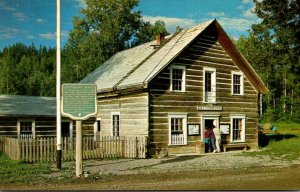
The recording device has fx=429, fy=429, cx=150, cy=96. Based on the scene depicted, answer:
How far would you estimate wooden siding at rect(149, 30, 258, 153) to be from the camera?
74.9ft

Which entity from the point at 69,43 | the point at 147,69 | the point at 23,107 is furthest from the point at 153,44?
the point at 69,43

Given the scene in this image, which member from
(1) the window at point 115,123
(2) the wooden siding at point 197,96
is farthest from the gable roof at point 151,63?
(1) the window at point 115,123

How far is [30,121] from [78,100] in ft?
44.4

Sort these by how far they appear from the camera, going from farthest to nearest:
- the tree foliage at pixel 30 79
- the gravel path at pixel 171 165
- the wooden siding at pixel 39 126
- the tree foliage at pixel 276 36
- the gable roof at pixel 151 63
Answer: the tree foliage at pixel 30 79 < the tree foliage at pixel 276 36 < the wooden siding at pixel 39 126 < the gable roof at pixel 151 63 < the gravel path at pixel 171 165

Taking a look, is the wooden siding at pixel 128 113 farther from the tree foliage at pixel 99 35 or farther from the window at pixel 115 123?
the tree foliage at pixel 99 35

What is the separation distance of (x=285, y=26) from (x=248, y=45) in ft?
25.0

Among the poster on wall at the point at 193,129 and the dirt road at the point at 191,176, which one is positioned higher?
the poster on wall at the point at 193,129

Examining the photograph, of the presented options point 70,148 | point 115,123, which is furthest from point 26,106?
point 70,148

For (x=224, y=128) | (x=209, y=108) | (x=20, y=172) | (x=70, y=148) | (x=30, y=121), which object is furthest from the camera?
(x=224, y=128)

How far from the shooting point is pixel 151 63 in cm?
2436

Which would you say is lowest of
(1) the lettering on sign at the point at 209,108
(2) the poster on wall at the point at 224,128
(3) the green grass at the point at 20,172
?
(3) the green grass at the point at 20,172

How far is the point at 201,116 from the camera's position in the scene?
2473cm

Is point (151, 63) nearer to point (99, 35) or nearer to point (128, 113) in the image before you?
point (128, 113)

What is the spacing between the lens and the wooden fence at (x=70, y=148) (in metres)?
18.2
